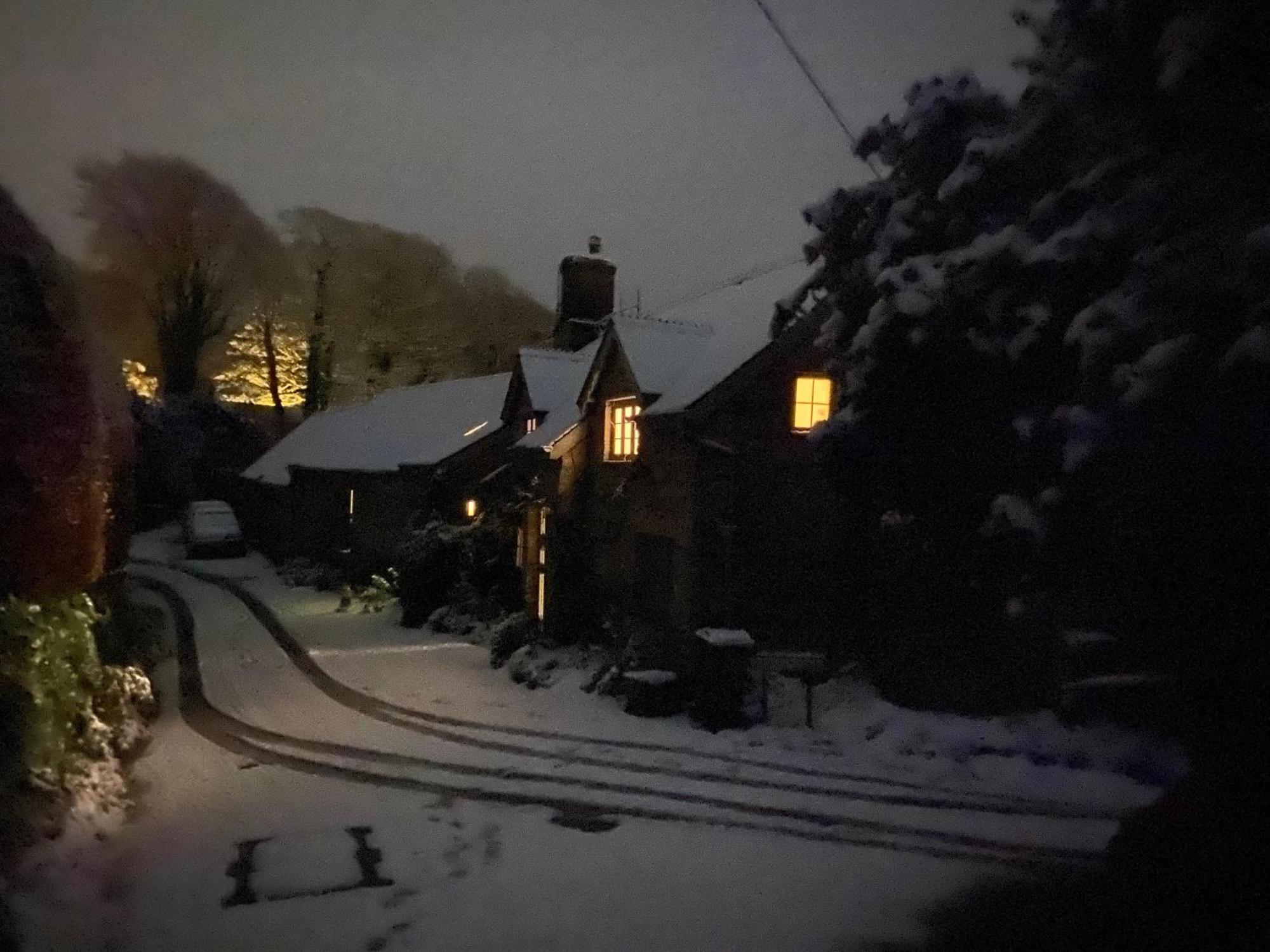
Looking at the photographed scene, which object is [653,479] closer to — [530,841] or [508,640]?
[508,640]

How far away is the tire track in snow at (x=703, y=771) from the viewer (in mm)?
10672

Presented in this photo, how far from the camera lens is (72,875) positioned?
8.09 meters

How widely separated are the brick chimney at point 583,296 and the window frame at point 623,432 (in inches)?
337

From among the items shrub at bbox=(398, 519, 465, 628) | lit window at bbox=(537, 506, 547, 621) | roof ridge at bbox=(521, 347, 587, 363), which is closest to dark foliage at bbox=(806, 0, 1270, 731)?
lit window at bbox=(537, 506, 547, 621)

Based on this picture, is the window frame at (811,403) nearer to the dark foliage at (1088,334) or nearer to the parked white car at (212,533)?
the dark foliage at (1088,334)

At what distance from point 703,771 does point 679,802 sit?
1.20m

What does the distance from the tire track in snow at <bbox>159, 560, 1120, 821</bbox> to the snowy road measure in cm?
5

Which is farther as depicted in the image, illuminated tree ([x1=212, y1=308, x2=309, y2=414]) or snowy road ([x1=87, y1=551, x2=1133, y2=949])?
illuminated tree ([x1=212, y1=308, x2=309, y2=414])

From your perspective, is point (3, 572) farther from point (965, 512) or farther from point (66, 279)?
point (965, 512)

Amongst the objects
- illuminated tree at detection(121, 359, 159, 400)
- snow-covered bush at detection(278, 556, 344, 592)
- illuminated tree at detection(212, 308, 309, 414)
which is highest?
illuminated tree at detection(212, 308, 309, 414)

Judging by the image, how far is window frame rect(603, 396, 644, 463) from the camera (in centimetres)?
1878

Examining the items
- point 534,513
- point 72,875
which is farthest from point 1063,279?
point 534,513

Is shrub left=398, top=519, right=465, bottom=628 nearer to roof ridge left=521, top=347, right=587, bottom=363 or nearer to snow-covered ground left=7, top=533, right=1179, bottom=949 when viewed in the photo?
roof ridge left=521, top=347, right=587, bottom=363

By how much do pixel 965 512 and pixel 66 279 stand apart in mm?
10043
